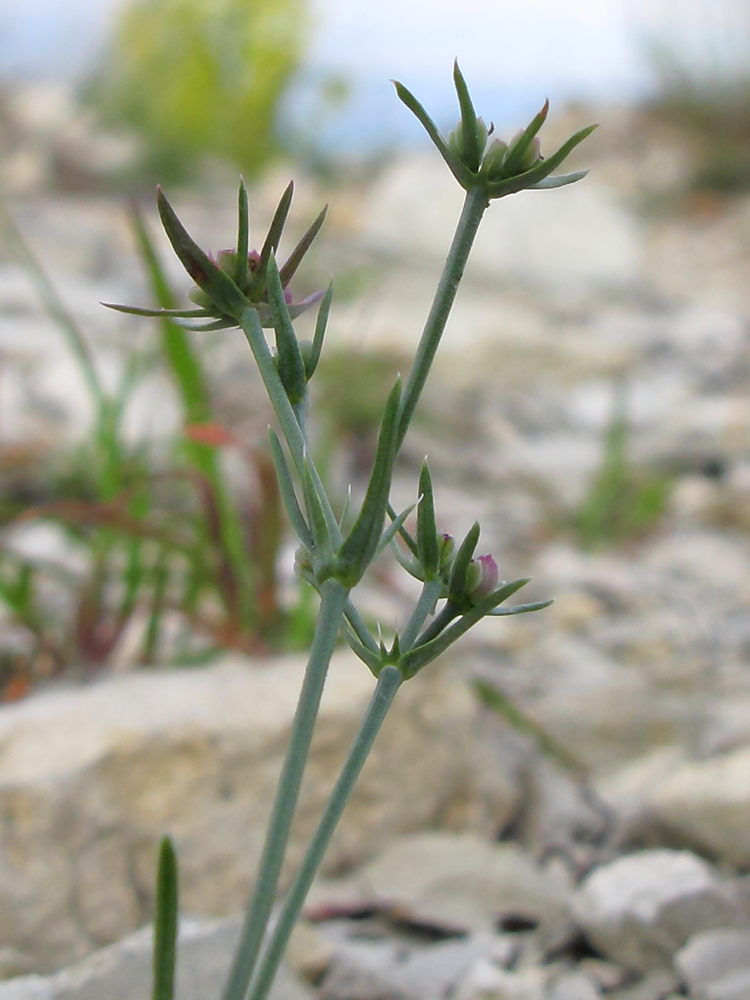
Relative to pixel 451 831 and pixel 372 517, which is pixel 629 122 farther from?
pixel 372 517

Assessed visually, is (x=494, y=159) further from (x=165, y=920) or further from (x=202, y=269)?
(x=165, y=920)

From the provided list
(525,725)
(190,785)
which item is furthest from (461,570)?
(525,725)

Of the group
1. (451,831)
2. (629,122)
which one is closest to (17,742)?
(451,831)

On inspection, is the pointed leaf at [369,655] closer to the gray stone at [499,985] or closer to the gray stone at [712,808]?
the gray stone at [499,985]

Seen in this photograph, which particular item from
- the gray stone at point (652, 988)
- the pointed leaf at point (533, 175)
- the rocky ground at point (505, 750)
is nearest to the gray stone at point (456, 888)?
the rocky ground at point (505, 750)

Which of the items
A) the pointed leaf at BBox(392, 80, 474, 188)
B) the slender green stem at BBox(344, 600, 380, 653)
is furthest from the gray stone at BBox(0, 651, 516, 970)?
the pointed leaf at BBox(392, 80, 474, 188)

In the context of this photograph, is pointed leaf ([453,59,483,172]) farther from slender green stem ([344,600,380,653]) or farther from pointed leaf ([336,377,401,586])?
slender green stem ([344,600,380,653])
